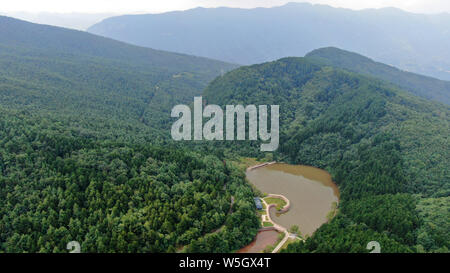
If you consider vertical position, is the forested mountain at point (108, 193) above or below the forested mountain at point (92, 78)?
below

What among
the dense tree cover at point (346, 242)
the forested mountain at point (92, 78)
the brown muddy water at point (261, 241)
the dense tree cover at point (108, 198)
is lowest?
the brown muddy water at point (261, 241)

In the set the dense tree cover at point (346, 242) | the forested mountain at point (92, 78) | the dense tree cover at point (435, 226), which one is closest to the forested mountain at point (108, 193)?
the forested mountain at point (92, 78)

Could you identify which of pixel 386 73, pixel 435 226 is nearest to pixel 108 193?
pixel 435 226

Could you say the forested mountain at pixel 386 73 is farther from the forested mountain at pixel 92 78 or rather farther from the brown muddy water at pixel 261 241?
the brown muddy water at pixel 261 241

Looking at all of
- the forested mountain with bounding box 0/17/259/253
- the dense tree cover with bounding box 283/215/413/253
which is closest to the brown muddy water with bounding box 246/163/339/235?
the dense tree cover with bounding box 283/215/413/253

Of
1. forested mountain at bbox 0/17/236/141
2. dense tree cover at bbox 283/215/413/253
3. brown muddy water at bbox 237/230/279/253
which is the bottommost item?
brown muddy water at bbox 237/230/279/253

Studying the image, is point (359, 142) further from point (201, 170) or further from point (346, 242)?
point (346, 242)

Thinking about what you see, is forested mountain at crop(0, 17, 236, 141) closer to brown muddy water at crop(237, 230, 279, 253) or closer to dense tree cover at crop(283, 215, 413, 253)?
brown muddy water at crop(237, 230, 279, 253)
